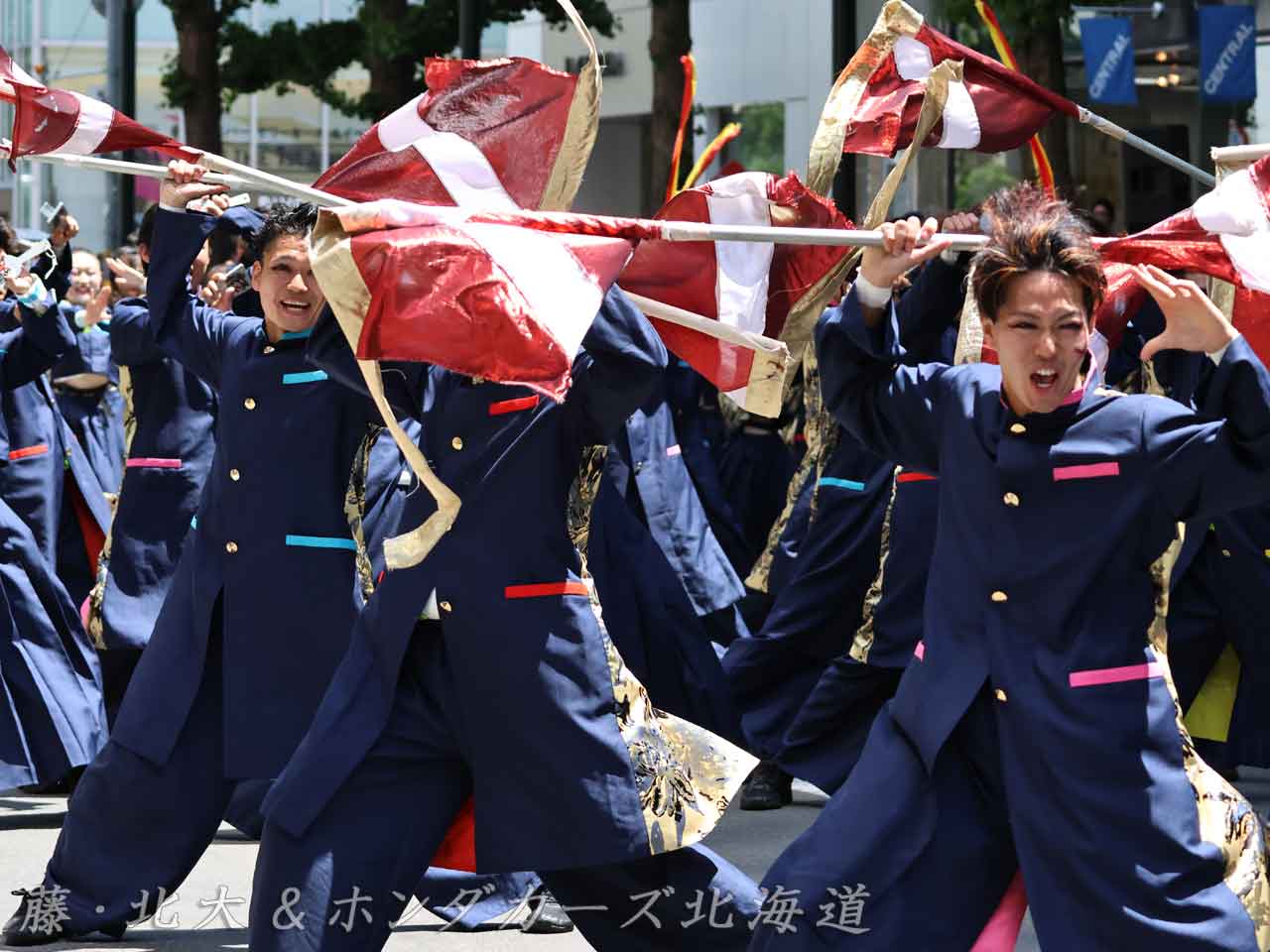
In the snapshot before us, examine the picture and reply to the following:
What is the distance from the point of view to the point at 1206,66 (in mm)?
12203

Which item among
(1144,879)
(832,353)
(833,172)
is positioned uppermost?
(833,172)

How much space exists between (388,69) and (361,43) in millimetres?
1061

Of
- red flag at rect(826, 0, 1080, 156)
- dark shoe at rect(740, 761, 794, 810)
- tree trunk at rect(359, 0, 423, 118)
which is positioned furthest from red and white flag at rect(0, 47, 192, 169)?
tree trunk at rect(359, 0, 423, 118)

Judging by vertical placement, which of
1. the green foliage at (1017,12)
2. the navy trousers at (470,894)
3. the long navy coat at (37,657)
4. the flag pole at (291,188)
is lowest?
the navy trousers at (470,894)

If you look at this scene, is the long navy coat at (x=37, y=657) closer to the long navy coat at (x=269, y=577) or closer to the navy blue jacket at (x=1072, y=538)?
the long navy coat at (x=269, y=577)

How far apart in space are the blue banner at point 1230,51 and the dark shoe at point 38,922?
27.7ft

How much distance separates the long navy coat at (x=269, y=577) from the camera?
5301mm

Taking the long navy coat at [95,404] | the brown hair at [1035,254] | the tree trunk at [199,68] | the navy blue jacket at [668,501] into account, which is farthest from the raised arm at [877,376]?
the tree trunk at [199,68]

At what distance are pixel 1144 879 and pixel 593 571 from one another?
2990mm

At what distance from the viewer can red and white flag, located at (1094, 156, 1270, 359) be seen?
166 inches

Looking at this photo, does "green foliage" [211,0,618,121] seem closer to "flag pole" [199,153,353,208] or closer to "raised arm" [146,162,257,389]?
"raised arm" [146,162,257,389]

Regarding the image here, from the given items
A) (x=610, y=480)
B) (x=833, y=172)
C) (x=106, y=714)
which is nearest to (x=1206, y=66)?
(x=610, y=480)

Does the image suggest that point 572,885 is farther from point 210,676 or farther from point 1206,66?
point 1206,66

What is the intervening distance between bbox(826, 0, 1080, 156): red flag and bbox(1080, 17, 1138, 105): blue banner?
7220 mm
